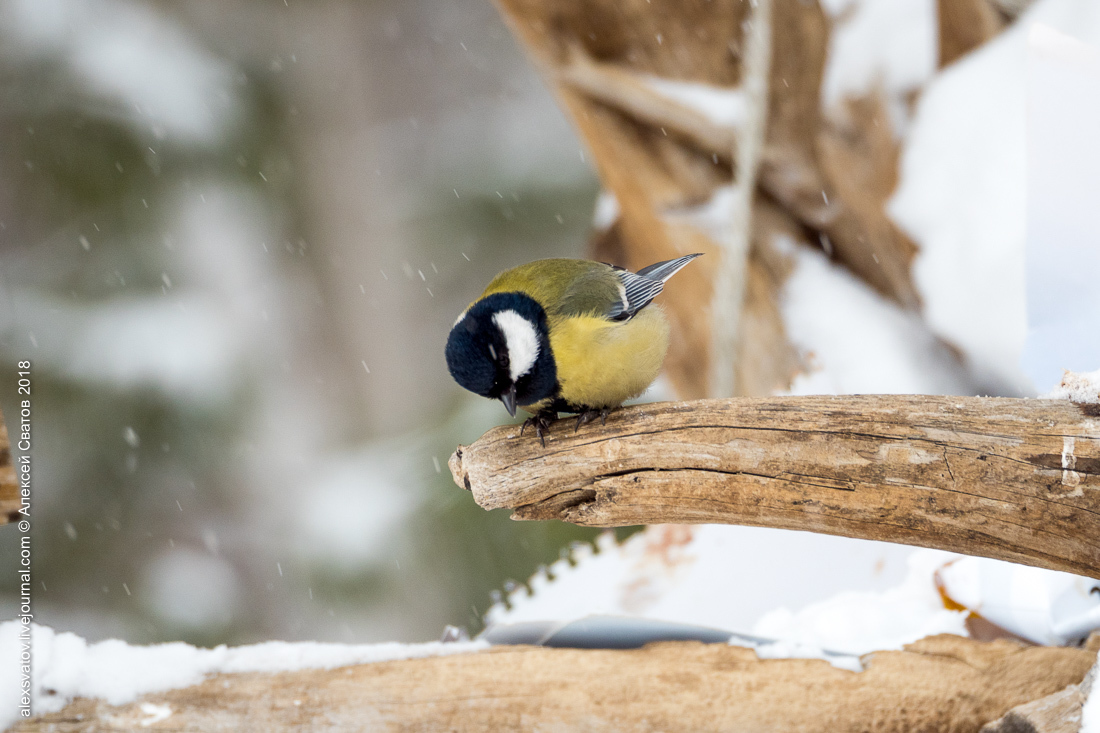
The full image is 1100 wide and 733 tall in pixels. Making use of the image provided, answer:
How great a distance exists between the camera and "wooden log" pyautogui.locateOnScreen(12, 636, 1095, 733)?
2.57ft

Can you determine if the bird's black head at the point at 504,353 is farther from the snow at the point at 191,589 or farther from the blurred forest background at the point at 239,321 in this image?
the snow at the point at 191,589

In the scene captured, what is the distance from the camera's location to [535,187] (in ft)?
7.66

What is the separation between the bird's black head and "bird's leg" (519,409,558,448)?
0.04 m

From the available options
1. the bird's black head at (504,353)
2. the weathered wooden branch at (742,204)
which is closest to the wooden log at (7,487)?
the bird's black head at (504,353)

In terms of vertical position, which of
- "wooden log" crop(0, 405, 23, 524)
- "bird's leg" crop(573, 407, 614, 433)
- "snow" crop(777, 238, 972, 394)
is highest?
"snow" crop(777, 238, 972, 394)

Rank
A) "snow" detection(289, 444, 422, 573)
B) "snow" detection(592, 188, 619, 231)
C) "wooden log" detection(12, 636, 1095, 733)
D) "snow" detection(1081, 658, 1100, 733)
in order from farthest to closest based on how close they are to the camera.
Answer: "snow" detection(289, 444, 422, 573), "snow" detection(592, 188, 619, 231), "wooden log" detection(12, 636, 1095, 733), "snow" detection(1081, 658, 1100, 733)

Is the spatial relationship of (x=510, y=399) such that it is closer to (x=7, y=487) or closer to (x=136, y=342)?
(x=7, y=487)

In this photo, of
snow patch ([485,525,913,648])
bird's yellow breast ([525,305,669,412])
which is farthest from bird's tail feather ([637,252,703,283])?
snow patch ([485,525,913,648])

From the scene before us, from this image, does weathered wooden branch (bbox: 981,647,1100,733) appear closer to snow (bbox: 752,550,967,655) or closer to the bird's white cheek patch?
snow (bbox: 752,550,967,655)

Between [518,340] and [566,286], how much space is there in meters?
0.16

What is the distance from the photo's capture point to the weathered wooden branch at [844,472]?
0.71 m

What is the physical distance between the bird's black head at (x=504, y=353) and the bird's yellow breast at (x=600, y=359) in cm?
2

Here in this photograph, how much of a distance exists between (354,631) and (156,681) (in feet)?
4.00

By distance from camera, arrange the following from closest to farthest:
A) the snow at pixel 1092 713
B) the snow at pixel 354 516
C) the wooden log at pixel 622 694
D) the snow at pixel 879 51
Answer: the snow at pixel 1092 713
the wooden log at pixel 622 694
the snow at pixel 879 51
the snow at pixel 354 516
